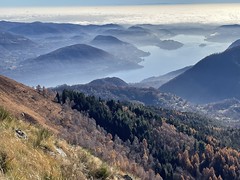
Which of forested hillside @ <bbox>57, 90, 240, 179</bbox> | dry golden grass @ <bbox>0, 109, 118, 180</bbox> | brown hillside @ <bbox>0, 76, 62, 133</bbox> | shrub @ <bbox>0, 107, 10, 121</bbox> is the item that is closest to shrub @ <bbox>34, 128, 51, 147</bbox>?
dry golden grass @ <bbox>0, 109, 118, 180</bbox>

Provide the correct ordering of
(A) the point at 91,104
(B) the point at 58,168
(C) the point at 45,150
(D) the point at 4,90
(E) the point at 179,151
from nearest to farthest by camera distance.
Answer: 1. (B) the point at 58,168
2. (C) the point at 45,150
3. (D) the point at 4,90
4. (E) the point at 179,151
5. (A) the point at 91,104

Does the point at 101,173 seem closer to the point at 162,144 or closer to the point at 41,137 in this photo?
the point at 41,137

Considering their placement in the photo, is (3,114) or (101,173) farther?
(3,114)

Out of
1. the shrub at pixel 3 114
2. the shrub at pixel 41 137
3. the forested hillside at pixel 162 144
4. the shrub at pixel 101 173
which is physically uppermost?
the shrub at pixel 3 114

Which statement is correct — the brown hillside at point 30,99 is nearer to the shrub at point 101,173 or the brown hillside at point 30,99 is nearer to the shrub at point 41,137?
the shrub at point 41,137

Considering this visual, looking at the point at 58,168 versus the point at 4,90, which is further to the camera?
the point at 4,90

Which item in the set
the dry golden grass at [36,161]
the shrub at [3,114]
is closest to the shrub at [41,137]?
the dry golden grass at [36,161]

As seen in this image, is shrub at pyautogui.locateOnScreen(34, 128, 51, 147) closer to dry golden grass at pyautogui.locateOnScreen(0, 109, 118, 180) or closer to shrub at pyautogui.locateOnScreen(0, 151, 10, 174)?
dry golden grass at pyautogui.locateOnScreen(0, 109, 118, 180)

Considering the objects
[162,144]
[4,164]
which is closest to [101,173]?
[4,164]

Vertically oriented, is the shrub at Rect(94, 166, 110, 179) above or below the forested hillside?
above

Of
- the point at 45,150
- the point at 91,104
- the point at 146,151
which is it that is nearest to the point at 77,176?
the point at 45,150

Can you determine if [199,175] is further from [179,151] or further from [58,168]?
[58,168]
